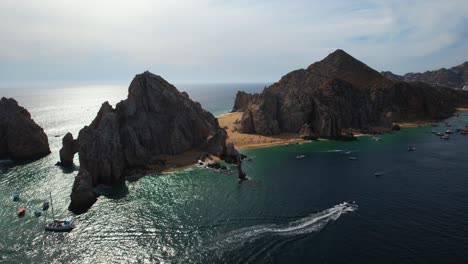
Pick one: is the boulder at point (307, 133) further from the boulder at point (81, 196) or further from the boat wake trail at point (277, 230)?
Result: the boulder at point (81, 196)

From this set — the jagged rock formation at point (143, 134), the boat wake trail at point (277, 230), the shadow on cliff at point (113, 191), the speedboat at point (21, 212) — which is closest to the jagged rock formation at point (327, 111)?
the jagged rock formation at point (143, 134)

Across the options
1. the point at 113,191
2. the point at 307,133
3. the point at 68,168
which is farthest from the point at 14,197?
the point at 307,133

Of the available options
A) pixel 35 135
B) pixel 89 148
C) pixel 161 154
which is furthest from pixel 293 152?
pixel 35 135

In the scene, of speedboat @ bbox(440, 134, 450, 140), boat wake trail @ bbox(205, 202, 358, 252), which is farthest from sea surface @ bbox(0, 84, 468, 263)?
speedboat @ bbox(440, 134, 450, 140)

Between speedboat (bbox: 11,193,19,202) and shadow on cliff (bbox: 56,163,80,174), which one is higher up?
shadow on cliff (bbox: 56,163,80,174)

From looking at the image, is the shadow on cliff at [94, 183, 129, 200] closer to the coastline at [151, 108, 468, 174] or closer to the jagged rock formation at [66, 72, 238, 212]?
the jagged rock formation at [66, 72, 238, 212]

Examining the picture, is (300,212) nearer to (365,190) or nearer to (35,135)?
(365,190)
